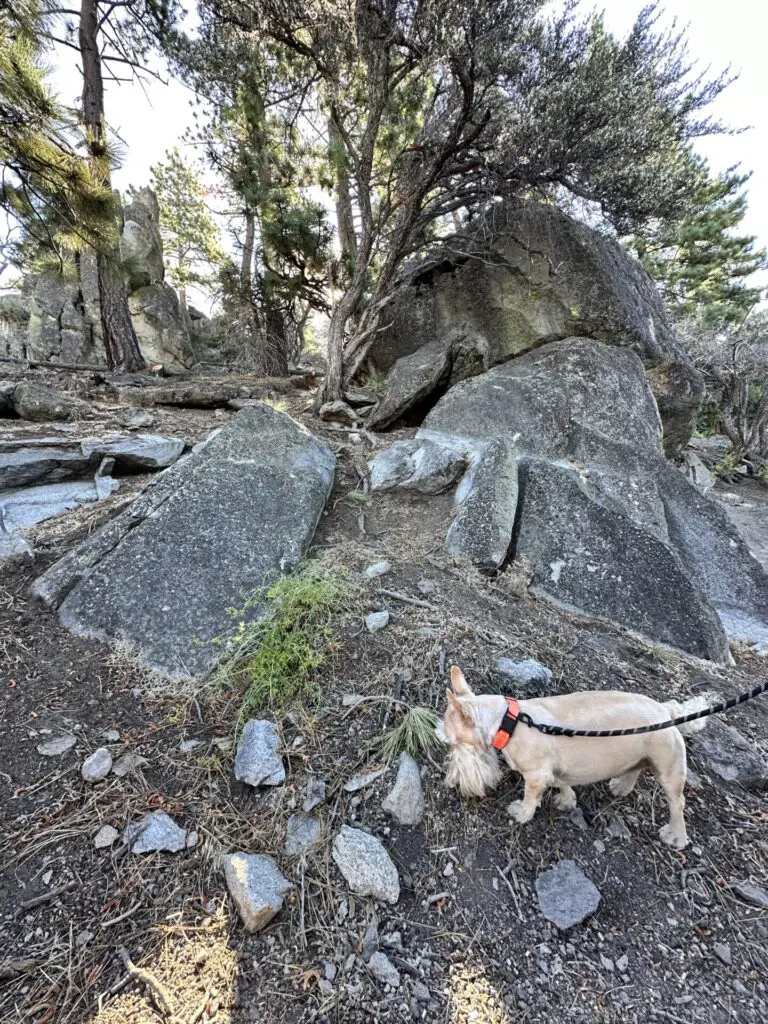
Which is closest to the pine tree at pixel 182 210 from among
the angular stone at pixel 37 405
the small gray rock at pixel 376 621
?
the angular stone at pixel 37 405

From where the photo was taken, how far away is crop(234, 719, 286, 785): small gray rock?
76.0 inches

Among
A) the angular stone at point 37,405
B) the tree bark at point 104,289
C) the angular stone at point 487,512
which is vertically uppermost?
the tree bark at point 104,289

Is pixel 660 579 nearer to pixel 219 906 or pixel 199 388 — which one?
pixel 219 906

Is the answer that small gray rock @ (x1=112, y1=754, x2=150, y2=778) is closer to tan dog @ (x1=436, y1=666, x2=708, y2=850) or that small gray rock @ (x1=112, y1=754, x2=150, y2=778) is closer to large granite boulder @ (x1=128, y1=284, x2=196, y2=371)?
tan dog @ (x1=436, y1=666, x2=708, y2=850)

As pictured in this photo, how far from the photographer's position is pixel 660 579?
3.30m

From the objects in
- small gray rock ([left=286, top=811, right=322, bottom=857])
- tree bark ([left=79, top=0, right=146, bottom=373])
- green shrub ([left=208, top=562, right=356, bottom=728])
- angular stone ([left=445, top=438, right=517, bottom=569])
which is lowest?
small gray rock ([left=286, top=811, right=322, bottom=857])

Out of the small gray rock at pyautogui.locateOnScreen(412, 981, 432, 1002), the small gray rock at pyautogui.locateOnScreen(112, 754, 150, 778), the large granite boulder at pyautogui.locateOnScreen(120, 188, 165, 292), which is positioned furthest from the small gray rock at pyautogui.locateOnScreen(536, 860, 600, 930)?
the large granite boulder at pyautogui.locateOnScreen(120, 188, 165, 292)

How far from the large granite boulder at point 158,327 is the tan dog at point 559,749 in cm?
1452

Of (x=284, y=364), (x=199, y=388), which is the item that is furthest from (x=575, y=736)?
(x=284, y=364)

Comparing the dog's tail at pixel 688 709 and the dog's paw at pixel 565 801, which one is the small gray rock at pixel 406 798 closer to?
the dog's paw at pixel 565 801

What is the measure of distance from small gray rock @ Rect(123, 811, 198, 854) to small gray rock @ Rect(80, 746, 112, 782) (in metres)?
0.30

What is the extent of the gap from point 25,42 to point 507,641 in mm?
5669

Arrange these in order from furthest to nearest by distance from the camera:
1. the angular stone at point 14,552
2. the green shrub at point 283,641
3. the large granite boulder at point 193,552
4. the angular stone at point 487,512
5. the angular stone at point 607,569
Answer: the angular stone at point 487,512 < the angular stone at point 607,569 < the angular stone at point 14,552 < the large granite boulder at point 193,552 < the green shrub at point 283,641

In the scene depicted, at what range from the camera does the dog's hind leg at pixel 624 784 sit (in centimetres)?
194
